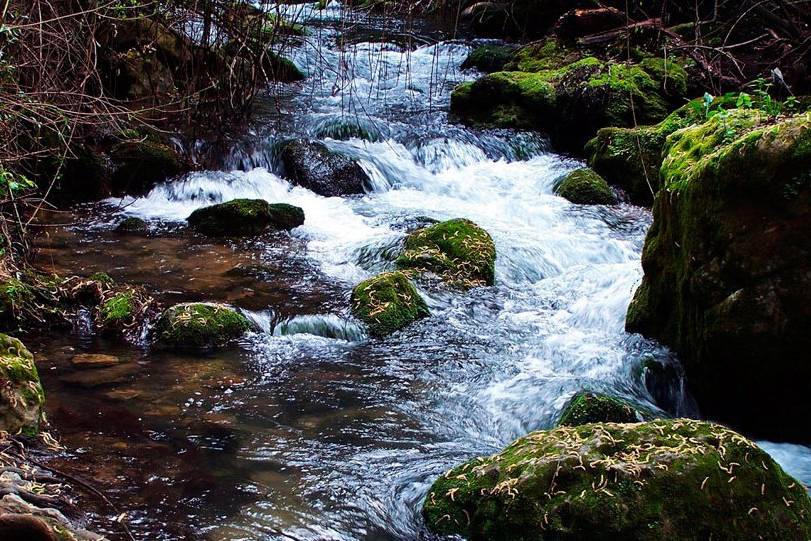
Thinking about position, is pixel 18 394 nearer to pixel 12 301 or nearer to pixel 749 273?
pixel 12 301

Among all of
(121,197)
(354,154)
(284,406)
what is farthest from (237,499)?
(354,154)

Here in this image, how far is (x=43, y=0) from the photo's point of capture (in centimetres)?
616

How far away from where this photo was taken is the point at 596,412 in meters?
4.50

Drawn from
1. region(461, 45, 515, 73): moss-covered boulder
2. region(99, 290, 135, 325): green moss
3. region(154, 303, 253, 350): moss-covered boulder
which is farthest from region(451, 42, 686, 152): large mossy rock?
region(99, 290, 135, 325): green moss

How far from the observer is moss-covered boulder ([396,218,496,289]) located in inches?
298

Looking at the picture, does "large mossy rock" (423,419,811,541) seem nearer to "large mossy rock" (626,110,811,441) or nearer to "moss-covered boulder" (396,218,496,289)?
"large mossy rock" (626,110,811,441)

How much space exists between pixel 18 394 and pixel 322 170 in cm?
718

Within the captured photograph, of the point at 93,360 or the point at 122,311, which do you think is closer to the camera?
the point at 93,360

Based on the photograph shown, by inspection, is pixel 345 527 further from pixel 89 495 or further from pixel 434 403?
pixel 434 403

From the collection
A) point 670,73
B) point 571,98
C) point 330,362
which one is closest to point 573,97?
point 571,98

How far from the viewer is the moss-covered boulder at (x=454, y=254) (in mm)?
7574

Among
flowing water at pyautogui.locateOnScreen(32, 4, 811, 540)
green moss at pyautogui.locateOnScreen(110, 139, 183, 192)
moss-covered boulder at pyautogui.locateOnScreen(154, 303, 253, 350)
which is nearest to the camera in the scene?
flowing water at pyautogui.locateOnScreen(32, 4, 811, 540)

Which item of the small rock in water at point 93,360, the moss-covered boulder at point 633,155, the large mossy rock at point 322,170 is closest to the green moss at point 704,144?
the moss-covered boulder at point 633,155

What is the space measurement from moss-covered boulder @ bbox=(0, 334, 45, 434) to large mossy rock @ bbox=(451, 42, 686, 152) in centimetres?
990
